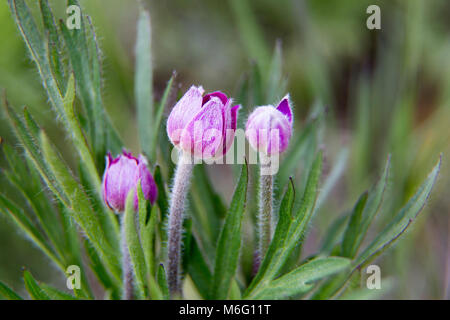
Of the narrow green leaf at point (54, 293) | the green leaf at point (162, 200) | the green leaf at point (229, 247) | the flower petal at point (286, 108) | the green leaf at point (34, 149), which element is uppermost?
the flower petal at point (286, 108)

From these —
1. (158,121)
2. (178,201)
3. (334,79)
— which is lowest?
(178,201)

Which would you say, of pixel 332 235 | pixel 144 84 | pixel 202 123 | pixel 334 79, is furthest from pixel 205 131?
pixel 334 79

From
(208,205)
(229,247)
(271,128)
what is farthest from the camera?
(208,205)

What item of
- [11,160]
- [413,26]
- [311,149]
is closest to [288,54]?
[413,26]

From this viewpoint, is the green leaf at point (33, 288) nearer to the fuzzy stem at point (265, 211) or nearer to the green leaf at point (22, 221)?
the green leaf at point (22, 221)

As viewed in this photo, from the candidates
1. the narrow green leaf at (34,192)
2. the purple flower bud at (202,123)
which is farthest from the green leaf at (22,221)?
the purple flower bud at (202,123)

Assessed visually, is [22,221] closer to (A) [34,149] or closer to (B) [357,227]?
(A) [34,149]

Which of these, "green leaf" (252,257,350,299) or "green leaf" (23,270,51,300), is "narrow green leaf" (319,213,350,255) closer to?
"green leaf" (252,257,350,299)
